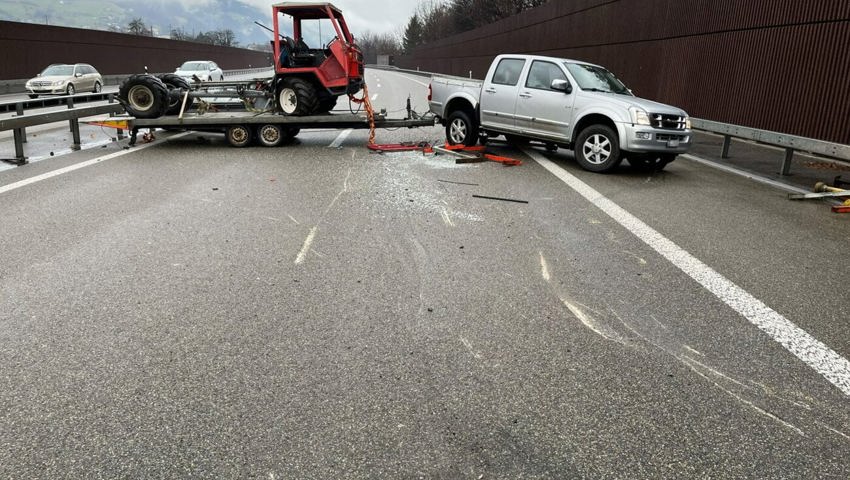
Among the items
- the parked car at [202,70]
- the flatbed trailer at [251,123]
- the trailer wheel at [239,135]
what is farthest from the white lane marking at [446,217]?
the parked car at [202,70]

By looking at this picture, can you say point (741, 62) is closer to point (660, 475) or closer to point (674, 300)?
point (674, 300)

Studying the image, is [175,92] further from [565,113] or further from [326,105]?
[565,113]

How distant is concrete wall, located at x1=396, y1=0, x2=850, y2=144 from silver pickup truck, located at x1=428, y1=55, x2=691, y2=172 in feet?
12.7

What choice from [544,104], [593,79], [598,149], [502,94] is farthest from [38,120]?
[593,79]

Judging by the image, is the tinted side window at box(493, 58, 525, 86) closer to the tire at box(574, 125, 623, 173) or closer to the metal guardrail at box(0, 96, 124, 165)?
the tire at box(574, 125, 623, 173)

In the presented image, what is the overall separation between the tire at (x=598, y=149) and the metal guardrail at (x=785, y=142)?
2.69 meters

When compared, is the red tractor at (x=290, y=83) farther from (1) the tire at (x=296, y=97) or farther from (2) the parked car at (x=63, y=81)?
(2) the parked car at (x=63, y=81)

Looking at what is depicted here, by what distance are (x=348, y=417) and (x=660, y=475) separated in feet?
4.99

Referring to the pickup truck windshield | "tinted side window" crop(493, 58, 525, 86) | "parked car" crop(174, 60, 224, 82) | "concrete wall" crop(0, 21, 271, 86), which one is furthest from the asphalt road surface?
"parked car" crop(174, 60, 224, 82)

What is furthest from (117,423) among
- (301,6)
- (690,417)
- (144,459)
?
(301,6)

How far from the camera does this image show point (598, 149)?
10.8 metres

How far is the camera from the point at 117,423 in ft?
10.5

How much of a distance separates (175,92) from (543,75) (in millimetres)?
7759

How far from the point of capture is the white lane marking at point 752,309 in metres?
3.93
